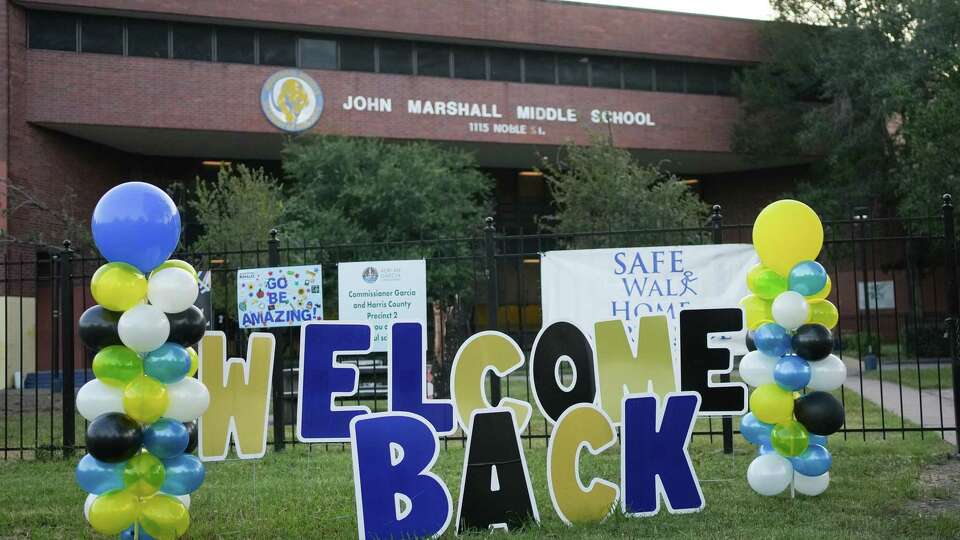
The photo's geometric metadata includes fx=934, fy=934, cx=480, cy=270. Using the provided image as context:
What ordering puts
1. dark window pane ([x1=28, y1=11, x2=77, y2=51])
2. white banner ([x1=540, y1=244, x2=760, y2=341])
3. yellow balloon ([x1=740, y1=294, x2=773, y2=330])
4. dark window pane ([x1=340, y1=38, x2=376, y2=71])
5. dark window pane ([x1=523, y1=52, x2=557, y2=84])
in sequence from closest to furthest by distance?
yellow balloon ([x1=740, y1=294, x2=773, y2=330]) < white banner ([x1=540, y1=244, x2=760, y2=341]) < dark window pane ([x1=28, y1=11, x2=77, y2=51]) < dark window pane ([x1=340, y1=38, x2=376, y2=71]) < dark window pane ([x1=523, y1=52, x2=557, y2=84])

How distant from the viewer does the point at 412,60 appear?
2881 centimetres

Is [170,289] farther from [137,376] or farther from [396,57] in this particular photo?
[396,57]

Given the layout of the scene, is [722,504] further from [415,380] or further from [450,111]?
[450,111]

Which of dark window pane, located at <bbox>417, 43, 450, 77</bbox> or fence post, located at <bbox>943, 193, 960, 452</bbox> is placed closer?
fence post, located at <bbox>943, 193, 960, 452</bbox>

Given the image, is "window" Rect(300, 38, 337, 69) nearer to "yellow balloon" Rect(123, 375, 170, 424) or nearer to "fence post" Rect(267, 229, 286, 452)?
"fence post" Rect(267, 229, 286, 452)

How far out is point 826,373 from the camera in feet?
22.5

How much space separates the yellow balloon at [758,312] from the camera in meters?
7.11

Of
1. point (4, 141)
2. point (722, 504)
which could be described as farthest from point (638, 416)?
point (4, 141)

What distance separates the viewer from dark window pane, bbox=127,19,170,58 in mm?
25812

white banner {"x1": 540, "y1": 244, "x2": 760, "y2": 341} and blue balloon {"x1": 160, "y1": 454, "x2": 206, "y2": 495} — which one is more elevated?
white banner {"x1": 540, "y1": 244, "x2": 760, "y2": 341}

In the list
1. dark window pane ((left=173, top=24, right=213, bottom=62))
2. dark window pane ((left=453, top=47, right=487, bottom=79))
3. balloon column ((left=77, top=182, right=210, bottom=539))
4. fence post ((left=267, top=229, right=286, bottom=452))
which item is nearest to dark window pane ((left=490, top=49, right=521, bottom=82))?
dark window pane ((left=453, top=47, right=487, bottom=79))

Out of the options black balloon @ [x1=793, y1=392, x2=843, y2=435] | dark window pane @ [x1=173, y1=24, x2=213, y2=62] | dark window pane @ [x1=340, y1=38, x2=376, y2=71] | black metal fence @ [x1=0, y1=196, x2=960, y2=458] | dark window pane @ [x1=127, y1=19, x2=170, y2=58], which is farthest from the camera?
dark window pane @ [x1=340, y1=38, x2=376, y2=71]

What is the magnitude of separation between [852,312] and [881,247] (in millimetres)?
2449

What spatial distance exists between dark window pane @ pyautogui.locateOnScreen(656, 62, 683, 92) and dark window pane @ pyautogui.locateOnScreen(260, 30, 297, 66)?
40.5 ft
